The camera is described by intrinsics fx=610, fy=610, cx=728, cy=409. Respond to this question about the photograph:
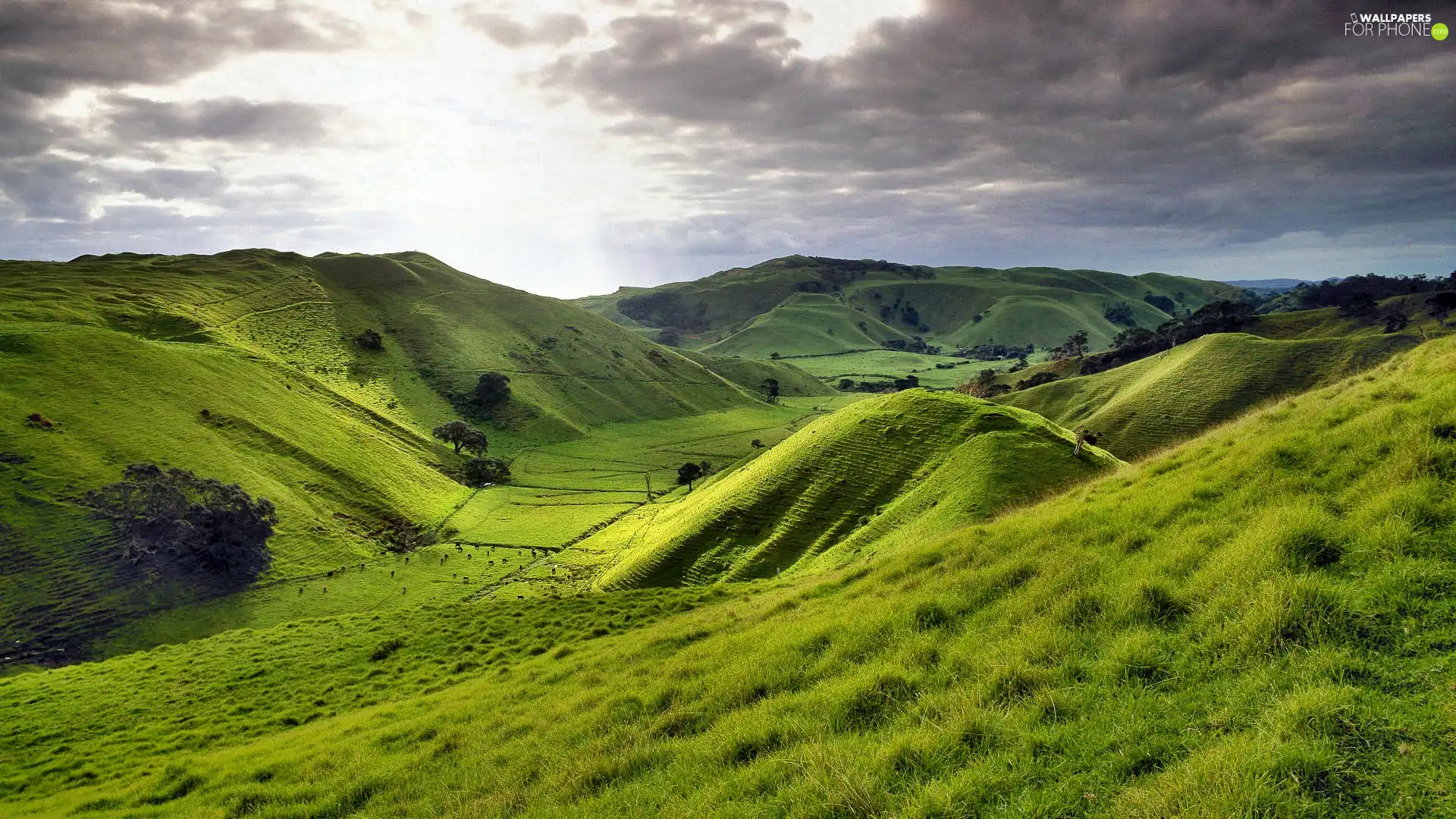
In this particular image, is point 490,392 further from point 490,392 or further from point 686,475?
point 686,475

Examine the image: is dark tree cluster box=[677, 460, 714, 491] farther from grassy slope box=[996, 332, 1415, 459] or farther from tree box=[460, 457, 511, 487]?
grassy slope box=[996, 332, 1415, 459]

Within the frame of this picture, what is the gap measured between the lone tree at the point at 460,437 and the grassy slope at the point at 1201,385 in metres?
110

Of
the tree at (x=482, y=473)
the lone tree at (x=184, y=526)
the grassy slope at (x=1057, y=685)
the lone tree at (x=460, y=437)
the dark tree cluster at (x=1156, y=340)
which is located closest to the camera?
the grassy slope at (x=1057, y=685)

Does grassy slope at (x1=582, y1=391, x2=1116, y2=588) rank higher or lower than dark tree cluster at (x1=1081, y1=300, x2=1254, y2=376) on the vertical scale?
lower

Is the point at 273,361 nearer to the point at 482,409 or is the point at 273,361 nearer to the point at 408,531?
the point at 482,409

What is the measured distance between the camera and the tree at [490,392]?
148000mm

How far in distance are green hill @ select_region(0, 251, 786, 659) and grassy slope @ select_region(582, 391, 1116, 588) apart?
48349 mm

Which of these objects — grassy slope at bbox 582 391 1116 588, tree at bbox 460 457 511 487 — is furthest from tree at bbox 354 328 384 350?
grassy slope at bbox 582 391 1116 588

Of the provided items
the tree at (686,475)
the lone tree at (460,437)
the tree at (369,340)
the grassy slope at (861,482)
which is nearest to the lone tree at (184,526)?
the grassy slope at (861,482)

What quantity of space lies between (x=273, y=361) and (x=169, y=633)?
2905 inches

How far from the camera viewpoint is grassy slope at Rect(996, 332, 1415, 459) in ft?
305

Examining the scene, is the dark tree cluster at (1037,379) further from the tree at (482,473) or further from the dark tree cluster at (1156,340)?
the tree at (482,473)

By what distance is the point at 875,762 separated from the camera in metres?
8.96

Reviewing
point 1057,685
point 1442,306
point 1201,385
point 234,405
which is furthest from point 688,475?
point 1442,306
